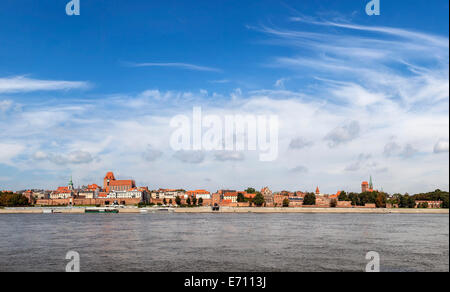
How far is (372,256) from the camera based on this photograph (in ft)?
53.8

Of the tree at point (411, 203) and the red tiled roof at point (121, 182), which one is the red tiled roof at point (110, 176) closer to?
the red tiled roof at point (121, 182)

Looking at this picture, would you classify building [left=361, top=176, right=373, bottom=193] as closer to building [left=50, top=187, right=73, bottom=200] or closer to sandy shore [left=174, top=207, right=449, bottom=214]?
sandy shore [left=174, top=207, right=449, bottom=214]

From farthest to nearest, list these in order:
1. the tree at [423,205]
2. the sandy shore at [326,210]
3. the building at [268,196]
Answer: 1. the building at [268,196]
2. the tree at [423,205]
3. the sandy shore at [326,210]

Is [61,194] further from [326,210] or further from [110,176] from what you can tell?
[326,210]

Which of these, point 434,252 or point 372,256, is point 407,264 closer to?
point 372,256

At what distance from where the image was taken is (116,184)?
11862 cm

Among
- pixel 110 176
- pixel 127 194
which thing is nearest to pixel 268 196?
pixel 127 194

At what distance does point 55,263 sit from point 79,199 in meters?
94.4

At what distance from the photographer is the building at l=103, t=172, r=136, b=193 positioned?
117 metres

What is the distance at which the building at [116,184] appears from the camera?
11725 centimetres

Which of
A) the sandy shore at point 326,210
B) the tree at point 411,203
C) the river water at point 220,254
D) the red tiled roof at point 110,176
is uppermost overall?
the red tiled roof at point 110,176

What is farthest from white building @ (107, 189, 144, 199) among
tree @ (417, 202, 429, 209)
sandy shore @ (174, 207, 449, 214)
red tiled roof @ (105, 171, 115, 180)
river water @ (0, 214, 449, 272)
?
river water @ (0, 214, 449, 272)

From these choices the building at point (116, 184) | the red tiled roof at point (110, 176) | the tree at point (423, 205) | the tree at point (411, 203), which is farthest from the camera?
the red tiled roof at point (110, 176)

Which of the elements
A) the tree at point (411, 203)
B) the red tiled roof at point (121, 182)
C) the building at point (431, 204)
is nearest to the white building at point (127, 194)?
the red tiled roof at point (121, 182)
